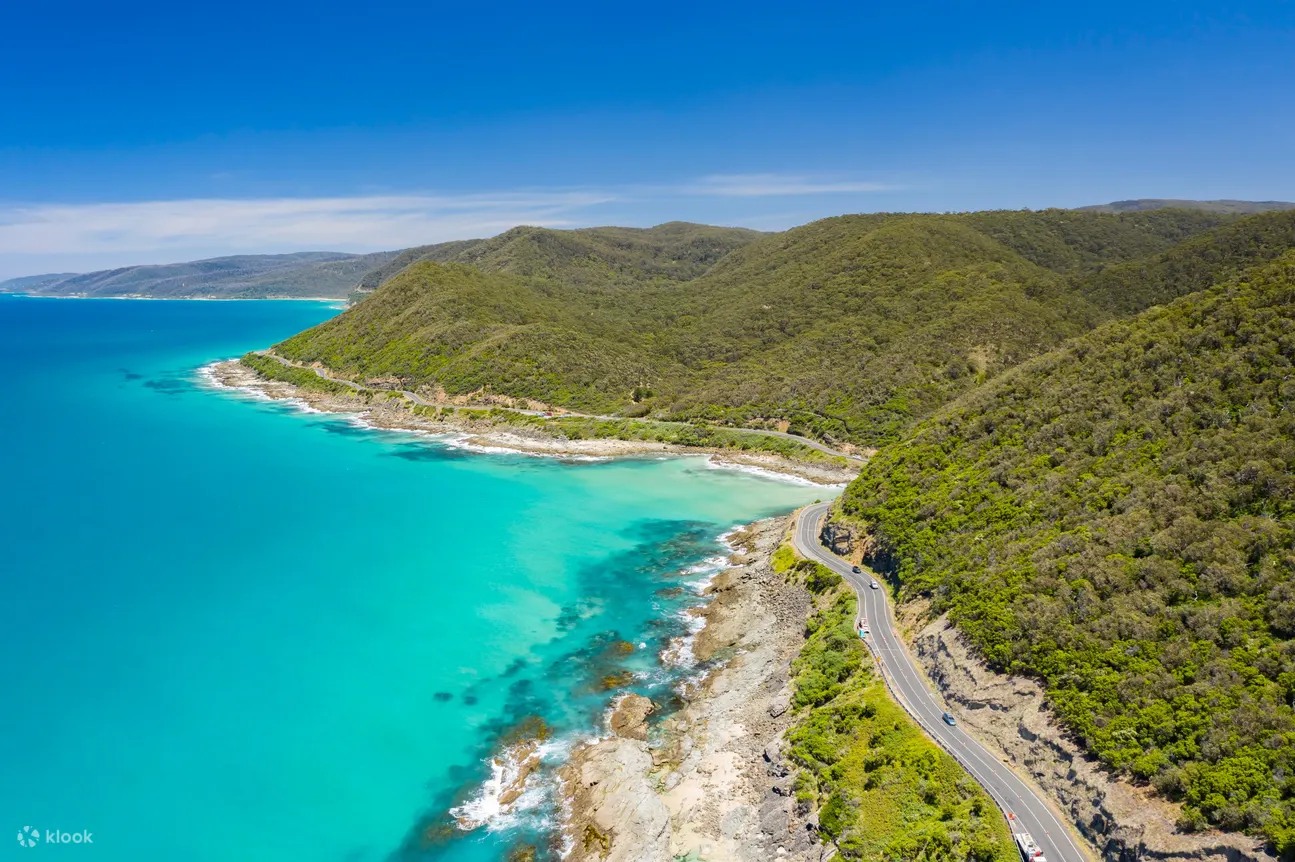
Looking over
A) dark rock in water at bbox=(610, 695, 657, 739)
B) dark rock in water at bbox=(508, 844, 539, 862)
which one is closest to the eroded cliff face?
dark rock in water at bbox=(610, 695, 657, 739)

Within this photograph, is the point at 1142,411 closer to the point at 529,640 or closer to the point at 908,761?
the point at 908,761

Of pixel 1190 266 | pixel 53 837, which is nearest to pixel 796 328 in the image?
pixel 1190 266

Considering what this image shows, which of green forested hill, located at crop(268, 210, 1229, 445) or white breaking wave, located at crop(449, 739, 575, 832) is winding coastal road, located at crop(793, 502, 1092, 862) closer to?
white breaking wave, located at crop(449, 739, 575, 832)

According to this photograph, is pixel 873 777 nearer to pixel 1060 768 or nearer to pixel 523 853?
pixel 1060 768

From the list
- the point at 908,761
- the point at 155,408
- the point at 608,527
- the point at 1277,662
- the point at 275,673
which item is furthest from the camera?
the point at 155,408

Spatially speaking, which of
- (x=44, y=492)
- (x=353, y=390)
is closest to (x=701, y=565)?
(x=44, y=492)

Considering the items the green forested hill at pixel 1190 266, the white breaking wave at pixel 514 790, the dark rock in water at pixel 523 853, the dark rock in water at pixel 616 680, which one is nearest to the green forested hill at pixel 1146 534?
the dark rock in water at pixel 616 680
